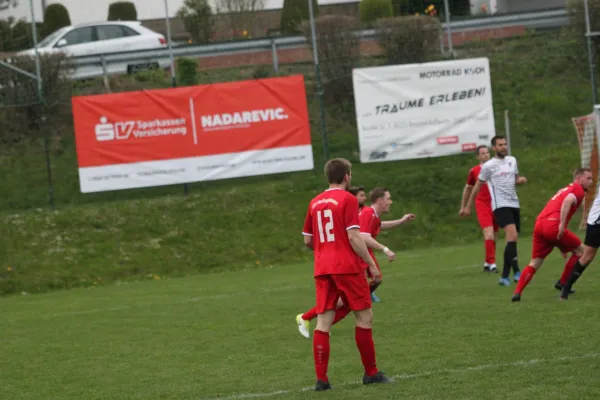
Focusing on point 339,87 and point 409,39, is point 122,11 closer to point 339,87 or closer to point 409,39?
point 339,87

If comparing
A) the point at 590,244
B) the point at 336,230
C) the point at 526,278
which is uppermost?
the point at 336,230

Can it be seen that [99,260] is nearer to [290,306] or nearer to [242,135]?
[242,135]

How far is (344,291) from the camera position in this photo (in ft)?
26.5

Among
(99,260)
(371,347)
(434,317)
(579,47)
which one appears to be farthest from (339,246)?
(579,47)

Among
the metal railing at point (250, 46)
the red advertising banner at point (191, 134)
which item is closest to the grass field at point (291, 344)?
the red advertising banner at point (191, 134)

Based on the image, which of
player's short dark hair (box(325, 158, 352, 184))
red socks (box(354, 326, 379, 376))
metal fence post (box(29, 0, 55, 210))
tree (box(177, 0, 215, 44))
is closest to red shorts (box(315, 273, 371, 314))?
red socks (box(354, 326, 379, 376))

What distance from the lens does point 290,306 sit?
13625 millimetres

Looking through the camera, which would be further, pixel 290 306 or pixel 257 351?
pixel 290 306

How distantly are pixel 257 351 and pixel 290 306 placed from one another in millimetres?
3529

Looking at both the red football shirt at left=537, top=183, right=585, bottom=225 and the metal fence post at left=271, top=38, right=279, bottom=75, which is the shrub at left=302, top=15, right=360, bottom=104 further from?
the red football shirt at left=537, top=183, right=585, bottom=225

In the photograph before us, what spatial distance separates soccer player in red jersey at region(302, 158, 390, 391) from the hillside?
35.3ft

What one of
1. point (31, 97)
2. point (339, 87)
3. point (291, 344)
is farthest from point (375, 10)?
point (291, 344)

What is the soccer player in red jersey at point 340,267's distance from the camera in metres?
8.03

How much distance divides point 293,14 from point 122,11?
637 centimetres
